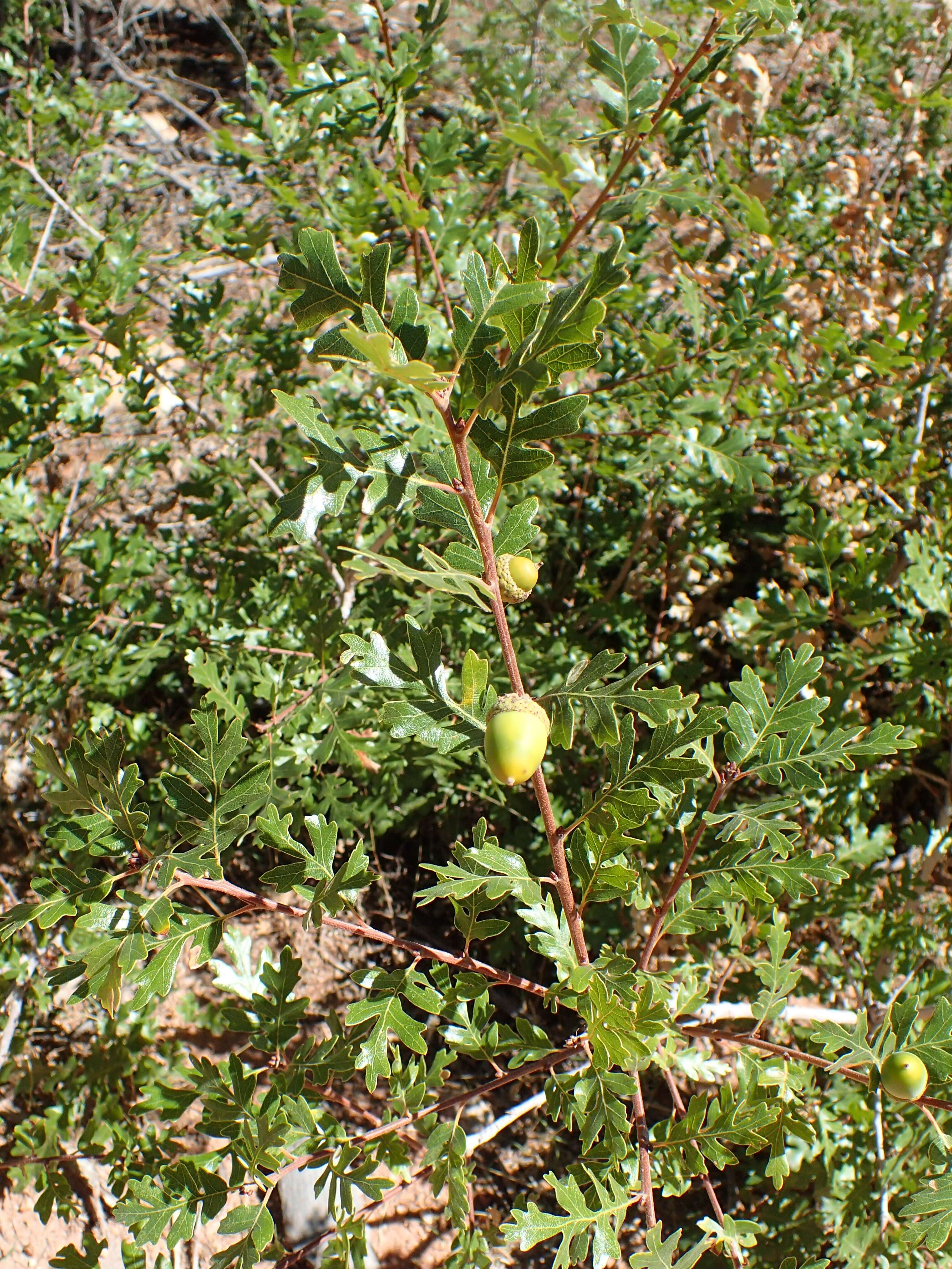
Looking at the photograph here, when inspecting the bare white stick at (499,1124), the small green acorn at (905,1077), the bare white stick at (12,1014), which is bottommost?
the bare white stick at (12,1014)

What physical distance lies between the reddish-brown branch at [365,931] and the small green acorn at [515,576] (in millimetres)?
426

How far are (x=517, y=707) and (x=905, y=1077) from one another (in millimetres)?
685

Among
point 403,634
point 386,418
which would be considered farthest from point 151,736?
point 386,418

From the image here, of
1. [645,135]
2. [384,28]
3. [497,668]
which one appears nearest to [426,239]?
[384,28]

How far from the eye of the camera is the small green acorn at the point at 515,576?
44.0 inches

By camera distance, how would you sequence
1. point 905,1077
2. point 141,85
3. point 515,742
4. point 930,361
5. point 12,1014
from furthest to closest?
point 141,85 → point 930,361 → point 12,1014 → point 905,1077 → point 515,742

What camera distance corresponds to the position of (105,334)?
1.99 m

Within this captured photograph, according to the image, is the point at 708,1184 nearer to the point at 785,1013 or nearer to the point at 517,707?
the point at 785,1013

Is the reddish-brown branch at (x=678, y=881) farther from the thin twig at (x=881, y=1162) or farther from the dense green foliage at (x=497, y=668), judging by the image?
the thin twig at (x=881, y=1162)

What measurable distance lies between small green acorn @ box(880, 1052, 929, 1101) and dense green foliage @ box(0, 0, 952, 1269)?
0.9 inches

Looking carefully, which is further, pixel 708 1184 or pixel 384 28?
pixel 384 28

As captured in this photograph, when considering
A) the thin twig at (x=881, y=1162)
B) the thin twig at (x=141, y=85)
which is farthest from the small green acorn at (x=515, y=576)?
the thin twig at (x=141, y=85)

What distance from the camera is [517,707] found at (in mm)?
950

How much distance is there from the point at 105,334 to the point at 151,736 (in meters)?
1.05
